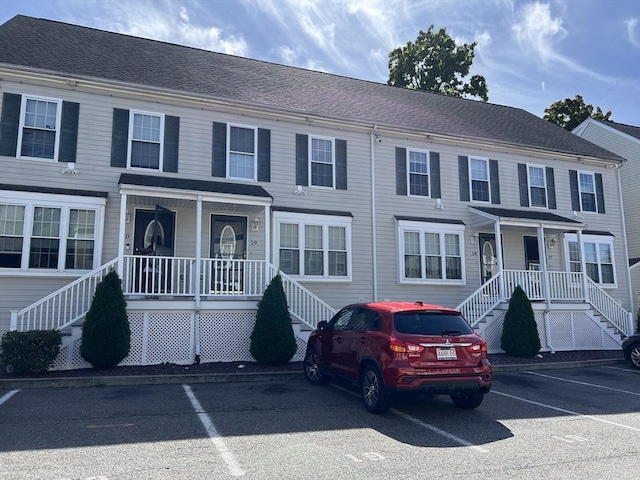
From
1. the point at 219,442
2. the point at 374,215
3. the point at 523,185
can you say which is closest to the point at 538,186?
the point at 523,185

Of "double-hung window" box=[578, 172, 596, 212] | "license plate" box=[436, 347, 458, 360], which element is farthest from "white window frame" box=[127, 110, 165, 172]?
"double-hung window" box=[578, 172, 596, 212]

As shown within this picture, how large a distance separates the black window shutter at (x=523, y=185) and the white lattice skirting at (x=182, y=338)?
10.2m

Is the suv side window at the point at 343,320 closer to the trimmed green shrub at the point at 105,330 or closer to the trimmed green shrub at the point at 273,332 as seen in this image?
the trimmed green shrub at the point at 273,332

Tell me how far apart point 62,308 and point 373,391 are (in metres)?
7.87

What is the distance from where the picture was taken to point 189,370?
1066 cm

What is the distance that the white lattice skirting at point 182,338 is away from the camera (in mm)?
11000

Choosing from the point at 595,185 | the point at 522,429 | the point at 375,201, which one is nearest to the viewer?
the point at 522,429

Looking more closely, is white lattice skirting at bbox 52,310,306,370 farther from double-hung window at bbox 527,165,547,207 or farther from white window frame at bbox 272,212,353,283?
double-hung window at bbox 527,165,547,207

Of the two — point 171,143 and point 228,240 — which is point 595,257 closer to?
point 228,240

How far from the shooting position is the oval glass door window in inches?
540

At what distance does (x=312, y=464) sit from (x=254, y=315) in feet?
23.2

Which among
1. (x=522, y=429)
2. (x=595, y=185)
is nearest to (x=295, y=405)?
(x=522, y=429)

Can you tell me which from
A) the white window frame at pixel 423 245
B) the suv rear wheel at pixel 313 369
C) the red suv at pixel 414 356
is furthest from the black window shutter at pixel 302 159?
the red suv at pixel 414 356

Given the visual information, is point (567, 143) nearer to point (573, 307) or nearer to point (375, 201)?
point (573, 307)
